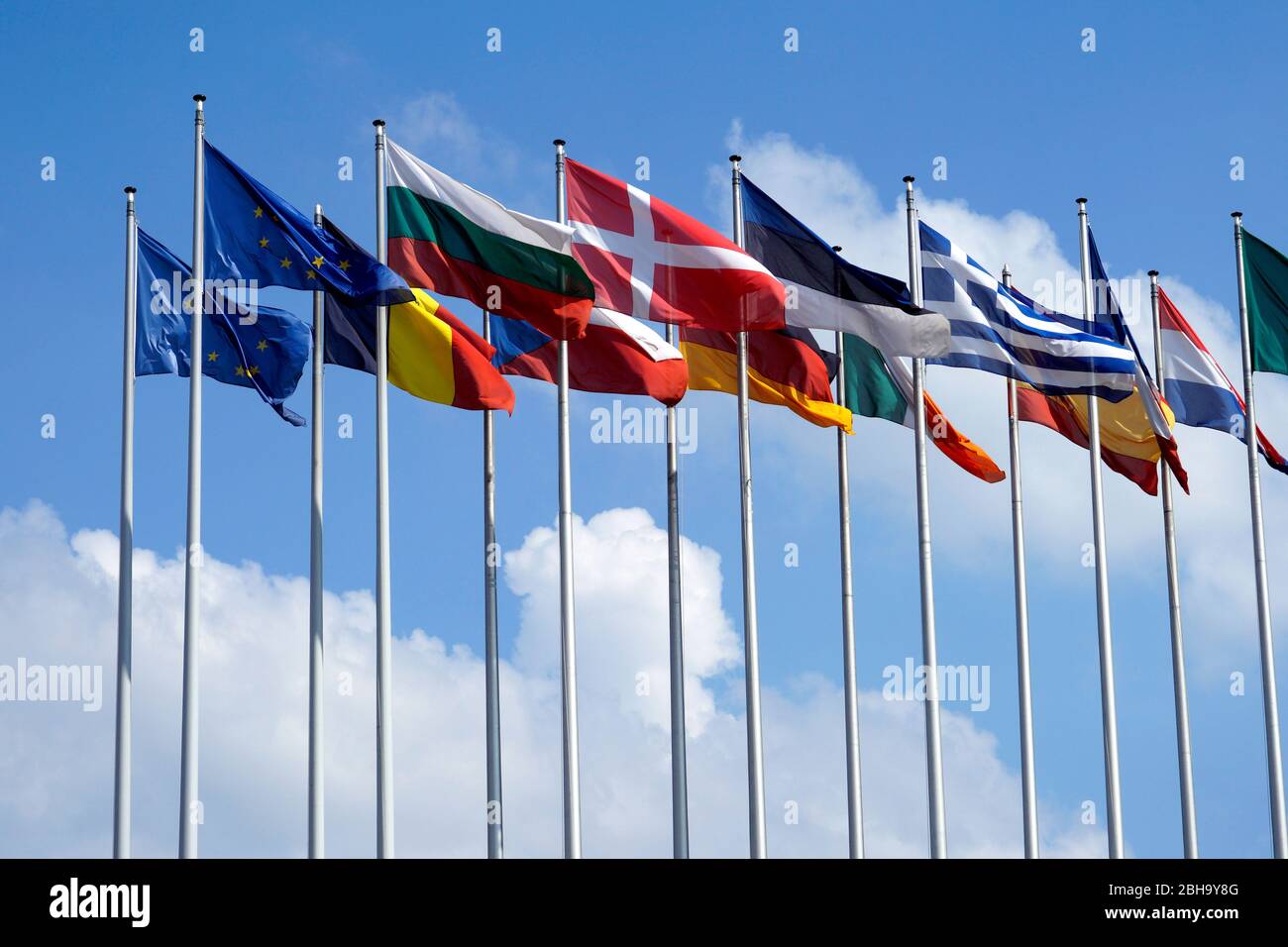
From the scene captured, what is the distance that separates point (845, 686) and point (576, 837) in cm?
666

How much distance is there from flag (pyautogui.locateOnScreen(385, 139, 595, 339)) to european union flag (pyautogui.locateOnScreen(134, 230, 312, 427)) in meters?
2.61

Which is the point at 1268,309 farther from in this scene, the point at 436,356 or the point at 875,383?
the point at 436,356

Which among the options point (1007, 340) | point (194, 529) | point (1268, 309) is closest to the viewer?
point (194, 529)

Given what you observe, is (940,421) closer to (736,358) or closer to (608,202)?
(736,358)

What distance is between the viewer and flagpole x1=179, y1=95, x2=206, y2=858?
27.9m

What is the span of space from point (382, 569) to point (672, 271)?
6.65 metres

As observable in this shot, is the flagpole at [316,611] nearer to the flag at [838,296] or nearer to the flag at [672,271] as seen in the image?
the flag at [672,271]

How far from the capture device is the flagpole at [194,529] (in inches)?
1100

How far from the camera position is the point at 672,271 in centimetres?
3089

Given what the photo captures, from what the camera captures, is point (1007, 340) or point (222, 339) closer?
point (222, 339)

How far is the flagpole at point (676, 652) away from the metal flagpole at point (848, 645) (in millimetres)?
3097

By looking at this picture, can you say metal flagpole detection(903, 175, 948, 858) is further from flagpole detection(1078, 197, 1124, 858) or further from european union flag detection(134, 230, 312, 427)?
european union flag detection(134, 230, 312, 427)

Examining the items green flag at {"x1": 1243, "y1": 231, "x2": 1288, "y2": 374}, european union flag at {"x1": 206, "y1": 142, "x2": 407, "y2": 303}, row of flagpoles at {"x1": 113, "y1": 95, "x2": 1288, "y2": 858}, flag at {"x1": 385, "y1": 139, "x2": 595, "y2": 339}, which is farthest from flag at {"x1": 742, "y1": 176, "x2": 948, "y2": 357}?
green flag at {"x1": 1243, "y1": 231, "x2": 1288, "y2": 374}

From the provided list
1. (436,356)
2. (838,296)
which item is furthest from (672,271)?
(436,356)
